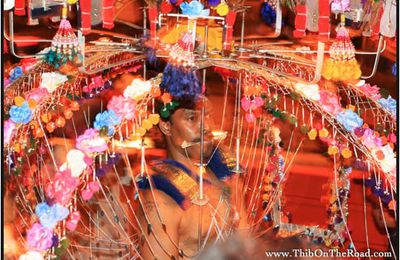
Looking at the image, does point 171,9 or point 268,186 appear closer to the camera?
point 171,9

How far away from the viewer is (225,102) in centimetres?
214

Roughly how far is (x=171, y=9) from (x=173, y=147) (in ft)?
1.40

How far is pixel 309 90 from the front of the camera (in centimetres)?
192

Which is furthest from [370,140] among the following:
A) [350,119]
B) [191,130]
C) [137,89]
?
[137,89]

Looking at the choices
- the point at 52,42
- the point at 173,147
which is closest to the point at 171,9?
the point at 52,42

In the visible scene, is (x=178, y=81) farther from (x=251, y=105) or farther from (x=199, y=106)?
(x=251, y=105)

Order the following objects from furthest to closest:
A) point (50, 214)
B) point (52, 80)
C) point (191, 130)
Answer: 1. point (191, 130)
2. point (52, 80)
3. point (50, 214)

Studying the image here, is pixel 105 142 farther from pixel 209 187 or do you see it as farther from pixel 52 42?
pixel 209 187

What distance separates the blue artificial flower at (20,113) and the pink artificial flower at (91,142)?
0.14m

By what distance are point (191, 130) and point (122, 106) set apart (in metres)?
0.29

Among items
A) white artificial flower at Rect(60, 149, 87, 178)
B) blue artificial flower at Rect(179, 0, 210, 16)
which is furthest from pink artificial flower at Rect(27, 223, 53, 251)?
blue artificial flower at Rect(179, 0, 210, 16)

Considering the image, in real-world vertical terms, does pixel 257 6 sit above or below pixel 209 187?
above

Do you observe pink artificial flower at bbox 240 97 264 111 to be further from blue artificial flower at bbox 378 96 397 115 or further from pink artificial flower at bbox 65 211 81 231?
pink artificial flower at bbox 65 211 81 231

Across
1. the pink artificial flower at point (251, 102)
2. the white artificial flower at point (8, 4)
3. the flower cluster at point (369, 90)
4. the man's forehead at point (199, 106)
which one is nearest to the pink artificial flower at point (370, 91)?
the flower cluster at point (369, 90)
